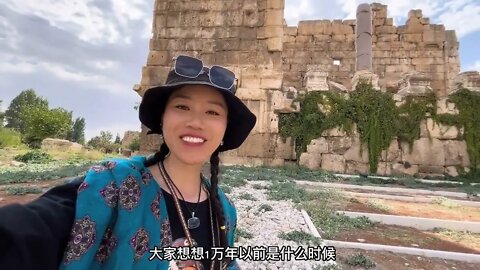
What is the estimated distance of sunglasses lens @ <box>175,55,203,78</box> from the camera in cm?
123

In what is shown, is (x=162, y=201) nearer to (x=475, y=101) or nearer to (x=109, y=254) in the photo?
(x=109, y=254)

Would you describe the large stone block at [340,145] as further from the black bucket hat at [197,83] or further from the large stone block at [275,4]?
the black bucket hat at [197,83]

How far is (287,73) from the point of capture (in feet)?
55.5

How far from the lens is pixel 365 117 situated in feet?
Result: 30.2

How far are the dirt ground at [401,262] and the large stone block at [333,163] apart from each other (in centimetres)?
591

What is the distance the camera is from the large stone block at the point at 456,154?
29.0 feet

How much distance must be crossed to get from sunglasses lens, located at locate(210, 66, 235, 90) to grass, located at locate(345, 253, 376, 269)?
2.37m

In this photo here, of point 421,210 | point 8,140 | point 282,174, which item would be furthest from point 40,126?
point 421,210

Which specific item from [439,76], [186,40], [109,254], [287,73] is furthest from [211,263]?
[439,76]

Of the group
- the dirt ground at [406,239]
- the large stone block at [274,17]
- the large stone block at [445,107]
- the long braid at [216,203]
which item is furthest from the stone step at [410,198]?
the large stone block at [274,17]

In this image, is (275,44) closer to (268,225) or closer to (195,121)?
(268,225)

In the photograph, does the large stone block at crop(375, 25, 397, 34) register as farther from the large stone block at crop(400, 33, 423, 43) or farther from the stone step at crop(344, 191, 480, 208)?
the stone step at crop(344, 191, 480, 208)

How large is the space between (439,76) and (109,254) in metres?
18.1

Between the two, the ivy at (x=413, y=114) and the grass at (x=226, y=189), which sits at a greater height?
the ivy at (x=413, y=114)
